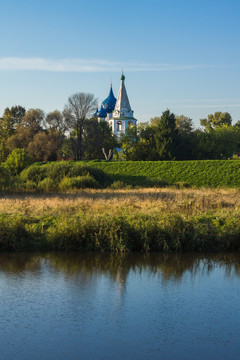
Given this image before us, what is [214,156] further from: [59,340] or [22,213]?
[59,340]

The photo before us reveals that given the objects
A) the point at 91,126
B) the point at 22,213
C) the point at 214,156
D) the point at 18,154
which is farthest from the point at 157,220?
the point at 91,126

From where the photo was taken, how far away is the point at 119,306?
966 centimetres

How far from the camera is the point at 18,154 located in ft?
177

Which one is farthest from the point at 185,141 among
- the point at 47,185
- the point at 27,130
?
the point at 47,185

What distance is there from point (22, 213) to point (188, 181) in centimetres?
3247

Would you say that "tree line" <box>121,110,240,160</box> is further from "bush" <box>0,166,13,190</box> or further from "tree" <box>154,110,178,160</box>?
"bush" <box>0,166,13,190</box>

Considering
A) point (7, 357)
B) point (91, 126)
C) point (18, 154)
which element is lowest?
point (7, 357)

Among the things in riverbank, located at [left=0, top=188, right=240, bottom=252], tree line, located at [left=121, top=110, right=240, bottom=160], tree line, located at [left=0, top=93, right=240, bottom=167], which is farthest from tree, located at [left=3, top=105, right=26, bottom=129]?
riverbank, located at [left=0, top=188, right=240, bottom=252]

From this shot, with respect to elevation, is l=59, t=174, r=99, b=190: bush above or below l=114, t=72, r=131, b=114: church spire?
below

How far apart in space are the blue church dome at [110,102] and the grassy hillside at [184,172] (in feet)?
220

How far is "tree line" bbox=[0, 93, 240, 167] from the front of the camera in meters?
60.8

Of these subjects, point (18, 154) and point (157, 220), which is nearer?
point (157, 220)

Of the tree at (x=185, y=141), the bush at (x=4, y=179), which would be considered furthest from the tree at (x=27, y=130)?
the bush at (x=4, y=179)

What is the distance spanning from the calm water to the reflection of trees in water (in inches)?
1.0
